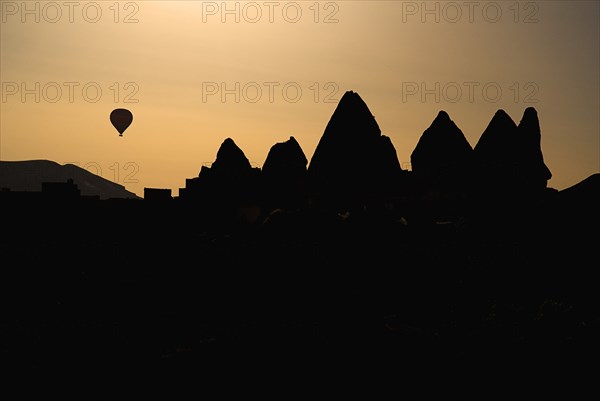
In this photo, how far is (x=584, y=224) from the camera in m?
26.5

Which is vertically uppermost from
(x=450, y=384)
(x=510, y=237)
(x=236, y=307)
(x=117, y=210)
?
(x=117, y=210)

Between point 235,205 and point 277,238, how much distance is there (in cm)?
1826

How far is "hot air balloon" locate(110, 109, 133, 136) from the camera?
174 feet

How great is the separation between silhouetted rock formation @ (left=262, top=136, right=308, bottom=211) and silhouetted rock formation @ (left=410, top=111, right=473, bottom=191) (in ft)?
20.8

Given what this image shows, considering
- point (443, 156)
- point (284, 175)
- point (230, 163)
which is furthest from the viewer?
point (230, 163)

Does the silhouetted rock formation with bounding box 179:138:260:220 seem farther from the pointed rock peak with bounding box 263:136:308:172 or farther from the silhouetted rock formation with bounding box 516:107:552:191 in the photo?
the silhouetted rock formation with bounding box 516:107:552:191

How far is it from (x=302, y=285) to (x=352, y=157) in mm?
23393

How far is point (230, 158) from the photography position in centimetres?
4753

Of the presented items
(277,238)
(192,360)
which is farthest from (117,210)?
(192,360)

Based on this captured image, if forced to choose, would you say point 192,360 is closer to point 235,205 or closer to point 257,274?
point 257,274

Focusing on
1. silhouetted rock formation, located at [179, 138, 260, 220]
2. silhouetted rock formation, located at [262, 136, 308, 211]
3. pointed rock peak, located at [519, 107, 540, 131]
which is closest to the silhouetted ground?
silhouetted rock formation, located at [179, 138, 260, 220]

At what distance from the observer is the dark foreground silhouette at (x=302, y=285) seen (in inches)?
662

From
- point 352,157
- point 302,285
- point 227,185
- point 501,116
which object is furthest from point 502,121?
point 302,285

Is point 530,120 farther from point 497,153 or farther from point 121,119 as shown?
point 121,119
